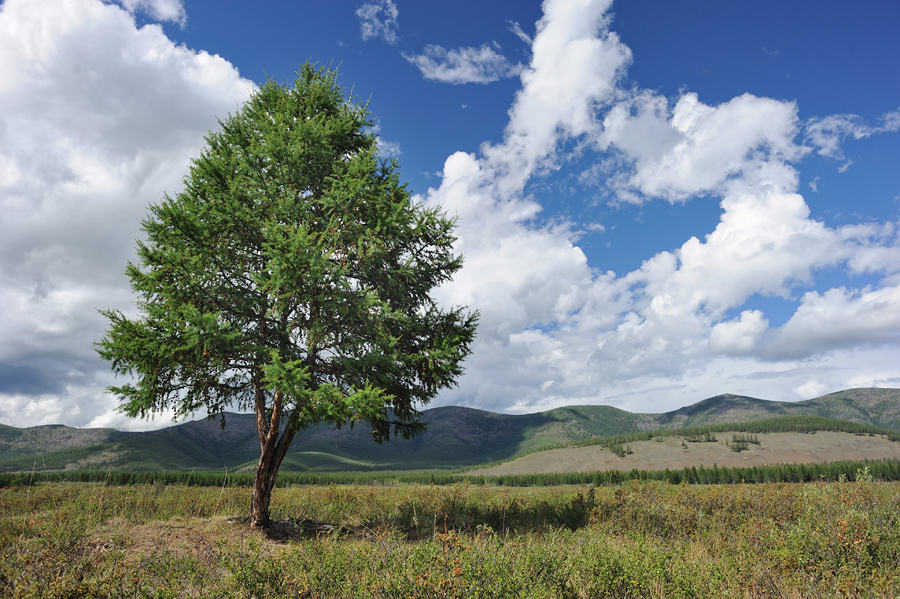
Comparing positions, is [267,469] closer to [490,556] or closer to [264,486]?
[264,486]

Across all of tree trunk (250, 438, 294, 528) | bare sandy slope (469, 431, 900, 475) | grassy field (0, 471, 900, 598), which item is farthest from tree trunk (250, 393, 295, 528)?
bare sandy slope (469, 431, 900, 475)

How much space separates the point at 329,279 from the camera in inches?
463

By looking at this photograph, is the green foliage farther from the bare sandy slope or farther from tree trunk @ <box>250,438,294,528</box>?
the bare sandy slope

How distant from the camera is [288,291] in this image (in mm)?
11539

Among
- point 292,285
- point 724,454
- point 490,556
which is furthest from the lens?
point 724,454

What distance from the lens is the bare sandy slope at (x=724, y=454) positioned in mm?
155500

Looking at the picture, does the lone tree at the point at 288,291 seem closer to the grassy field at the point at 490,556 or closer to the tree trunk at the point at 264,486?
the tree trunk at the point at 264,486

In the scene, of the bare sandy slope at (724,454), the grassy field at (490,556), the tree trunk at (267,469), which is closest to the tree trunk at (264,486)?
the tree trunk at (267,469)

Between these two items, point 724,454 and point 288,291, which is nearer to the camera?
point 288,291

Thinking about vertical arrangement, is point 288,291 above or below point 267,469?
above

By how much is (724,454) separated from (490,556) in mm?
196845

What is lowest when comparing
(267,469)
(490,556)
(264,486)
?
(264,486)

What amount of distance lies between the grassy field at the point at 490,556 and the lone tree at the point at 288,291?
3383mm

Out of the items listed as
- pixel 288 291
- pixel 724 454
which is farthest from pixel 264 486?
pixel 724 454
